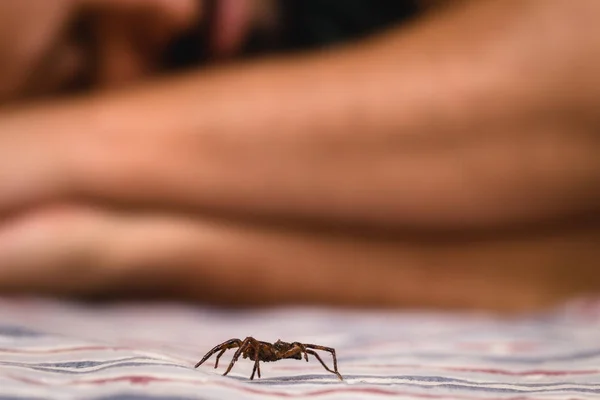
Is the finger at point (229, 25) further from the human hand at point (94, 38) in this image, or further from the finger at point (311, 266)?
the finger at point (311, 266)

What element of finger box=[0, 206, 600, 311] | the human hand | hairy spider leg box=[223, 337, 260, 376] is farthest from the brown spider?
the human hand

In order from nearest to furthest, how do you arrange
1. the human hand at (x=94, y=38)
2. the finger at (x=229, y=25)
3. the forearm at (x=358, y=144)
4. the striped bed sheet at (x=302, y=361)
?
the striped bed sheet at (x=302, y=361) < the forearm at (x=358, y=144) < the human hand at (x=94, y=38) < the finger at (x=229, y=25)

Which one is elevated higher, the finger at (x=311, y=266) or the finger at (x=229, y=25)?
the finger at (x=229, y=25)

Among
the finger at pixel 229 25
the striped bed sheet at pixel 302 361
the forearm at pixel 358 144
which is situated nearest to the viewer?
the striped bed sheet at pixel 302 361

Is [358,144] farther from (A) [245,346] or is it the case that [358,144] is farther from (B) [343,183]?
(A) [245,346]

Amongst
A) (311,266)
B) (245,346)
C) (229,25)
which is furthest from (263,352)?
(229,25)

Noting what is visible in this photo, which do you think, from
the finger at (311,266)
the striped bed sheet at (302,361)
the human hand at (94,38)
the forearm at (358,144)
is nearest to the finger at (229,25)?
the human hand at (94,38)

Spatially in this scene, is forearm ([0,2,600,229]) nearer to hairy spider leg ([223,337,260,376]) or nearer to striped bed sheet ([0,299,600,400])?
striped bed sheet ([0,299,600,400])

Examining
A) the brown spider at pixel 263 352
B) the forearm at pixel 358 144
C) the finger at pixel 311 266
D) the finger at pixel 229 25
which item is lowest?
the brown spider at pixel 263 352
